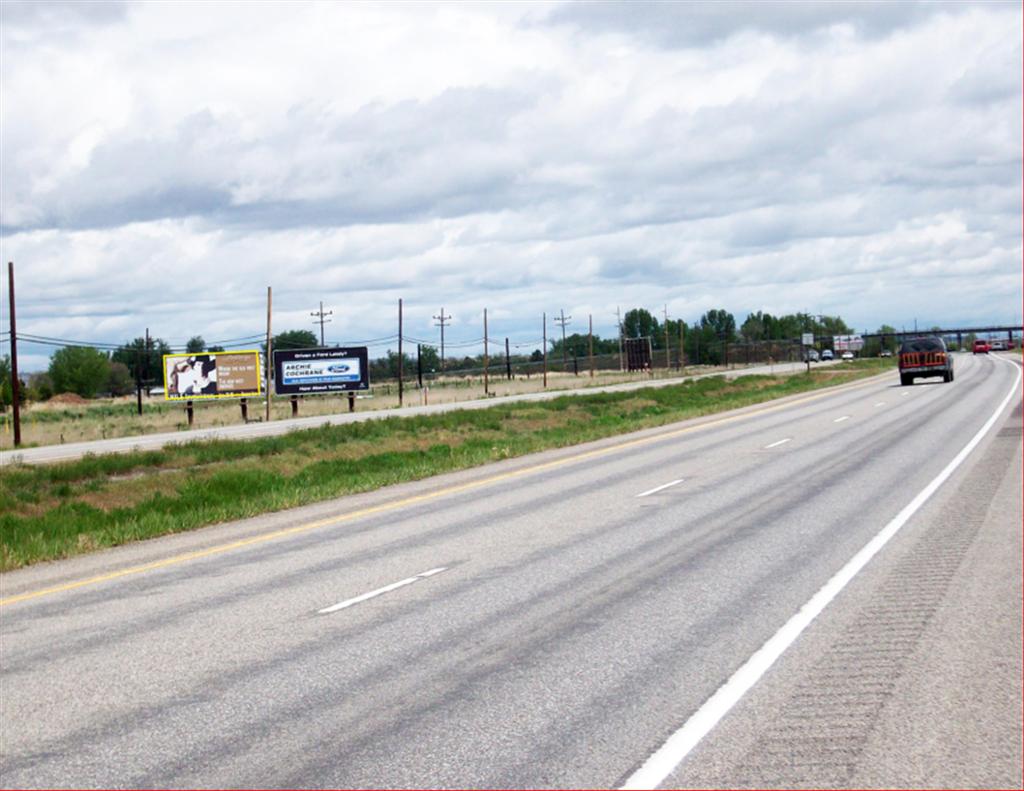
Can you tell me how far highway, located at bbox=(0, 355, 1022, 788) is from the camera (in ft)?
19.8

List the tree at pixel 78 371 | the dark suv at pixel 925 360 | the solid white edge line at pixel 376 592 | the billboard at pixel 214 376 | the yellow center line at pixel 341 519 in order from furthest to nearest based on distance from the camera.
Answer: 1. the tree at pixel 78 371
2. the billboard at pixel 214 376
3. the dark suv at pixel 925 360
4. the yellow center line at pixel 341 519
5. the solid white edge line at pixel 376 592

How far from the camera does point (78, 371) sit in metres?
150

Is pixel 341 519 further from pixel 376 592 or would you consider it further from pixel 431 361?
pixel 431 361

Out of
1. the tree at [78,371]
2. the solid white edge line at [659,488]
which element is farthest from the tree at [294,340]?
the solid white edge line at [659,488]

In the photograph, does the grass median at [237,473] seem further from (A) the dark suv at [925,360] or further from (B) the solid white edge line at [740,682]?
(A) the dark suv at [925,360]

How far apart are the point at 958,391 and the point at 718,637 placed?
4573 centimetres

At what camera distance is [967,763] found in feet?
19.3

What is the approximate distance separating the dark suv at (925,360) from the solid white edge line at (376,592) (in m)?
52.5

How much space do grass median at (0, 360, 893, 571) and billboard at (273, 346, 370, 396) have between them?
20.7 metres

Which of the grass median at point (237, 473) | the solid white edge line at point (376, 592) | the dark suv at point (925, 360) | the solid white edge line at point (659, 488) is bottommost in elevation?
the grass median at point (237, 473)

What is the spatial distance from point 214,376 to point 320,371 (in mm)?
6813

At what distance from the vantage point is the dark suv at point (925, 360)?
59.9m

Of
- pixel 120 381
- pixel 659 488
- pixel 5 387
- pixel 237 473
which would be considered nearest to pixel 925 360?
pixel 237 473

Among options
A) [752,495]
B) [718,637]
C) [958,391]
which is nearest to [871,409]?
[958,391]
